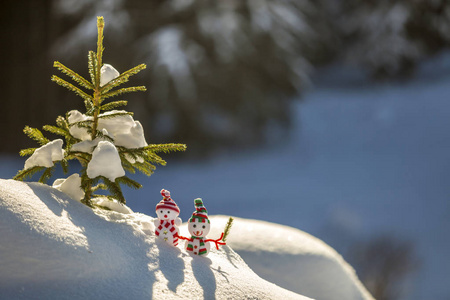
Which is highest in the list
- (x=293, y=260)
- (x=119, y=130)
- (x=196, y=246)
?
(x=293, y=260)

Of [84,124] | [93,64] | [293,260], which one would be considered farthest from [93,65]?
[293,260]

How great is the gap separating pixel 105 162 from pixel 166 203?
406mm

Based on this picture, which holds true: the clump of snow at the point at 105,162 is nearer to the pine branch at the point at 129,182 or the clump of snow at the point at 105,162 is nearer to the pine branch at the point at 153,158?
the pine branch at the point at 129,182

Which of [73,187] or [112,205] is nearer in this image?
[73,187]

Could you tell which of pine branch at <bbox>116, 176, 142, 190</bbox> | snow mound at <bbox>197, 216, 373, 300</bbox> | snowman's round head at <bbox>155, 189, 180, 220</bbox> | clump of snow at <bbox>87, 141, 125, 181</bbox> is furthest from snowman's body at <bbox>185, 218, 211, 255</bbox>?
snow mound at <bbox>197, 216, 373, 300</bbox>

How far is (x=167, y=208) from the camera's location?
252 centimetres

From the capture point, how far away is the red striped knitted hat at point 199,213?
2.56 m

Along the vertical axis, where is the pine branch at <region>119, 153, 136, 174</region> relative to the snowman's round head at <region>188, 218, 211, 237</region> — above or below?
above

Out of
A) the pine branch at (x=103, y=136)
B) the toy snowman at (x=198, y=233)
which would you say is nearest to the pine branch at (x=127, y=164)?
the pine branch at (x=103, y=136)

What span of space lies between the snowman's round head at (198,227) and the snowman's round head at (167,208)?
0.34ft

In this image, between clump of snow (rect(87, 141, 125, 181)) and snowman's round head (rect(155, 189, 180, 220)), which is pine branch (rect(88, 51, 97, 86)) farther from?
snowman's round head (rect(155, 189, 180, 220))

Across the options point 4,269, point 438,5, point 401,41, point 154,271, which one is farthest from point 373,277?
point 4,269

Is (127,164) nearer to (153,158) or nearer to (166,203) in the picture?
(153,158)

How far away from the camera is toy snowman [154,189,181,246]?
2.49m
